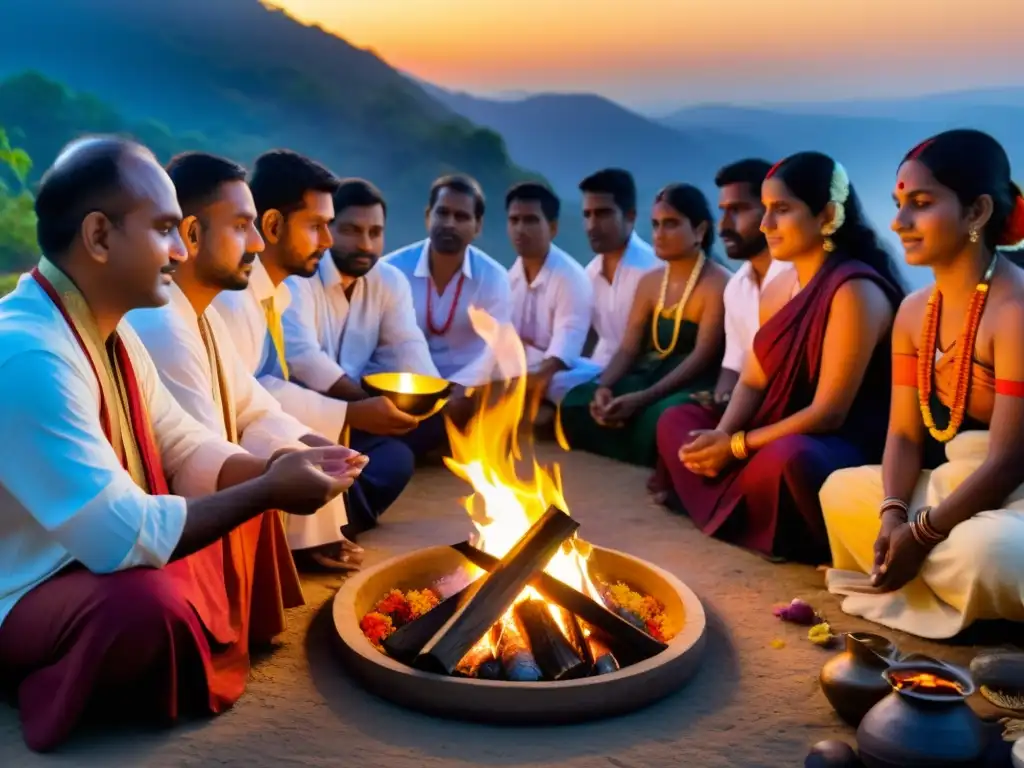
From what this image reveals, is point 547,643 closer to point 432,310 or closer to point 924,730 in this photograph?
point 924,730

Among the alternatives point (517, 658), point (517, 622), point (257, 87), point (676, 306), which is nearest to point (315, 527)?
point (517, 622)

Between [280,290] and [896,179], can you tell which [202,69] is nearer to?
[280,290]

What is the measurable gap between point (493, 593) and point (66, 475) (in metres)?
1.47

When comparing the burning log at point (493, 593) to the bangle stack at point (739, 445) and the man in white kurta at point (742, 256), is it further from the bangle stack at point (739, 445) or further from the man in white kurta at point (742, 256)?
the man in white kurta at point (742, 256)

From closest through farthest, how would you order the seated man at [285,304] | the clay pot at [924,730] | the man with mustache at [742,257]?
the clay pot at [924,730] < the seated man at [285,304] < the man with mustache at [742,257]

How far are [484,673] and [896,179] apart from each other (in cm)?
254

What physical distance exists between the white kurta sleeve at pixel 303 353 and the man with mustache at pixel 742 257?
221 cm

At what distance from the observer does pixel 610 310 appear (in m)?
7.78

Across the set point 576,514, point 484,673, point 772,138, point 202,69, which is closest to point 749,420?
point 576,514

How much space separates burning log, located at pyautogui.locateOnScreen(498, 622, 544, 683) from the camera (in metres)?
3.32

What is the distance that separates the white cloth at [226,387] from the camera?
12.4 feet

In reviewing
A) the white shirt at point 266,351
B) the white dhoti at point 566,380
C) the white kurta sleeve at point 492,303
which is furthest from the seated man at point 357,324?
the white dhoti at point 566,380

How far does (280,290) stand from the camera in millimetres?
4965

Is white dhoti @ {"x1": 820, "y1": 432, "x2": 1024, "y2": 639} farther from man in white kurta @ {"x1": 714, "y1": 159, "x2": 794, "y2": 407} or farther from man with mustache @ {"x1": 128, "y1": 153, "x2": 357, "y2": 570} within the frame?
man with mustache @ {"x1": 128, "y1": 153, "x2": 357, "y2": 570}
